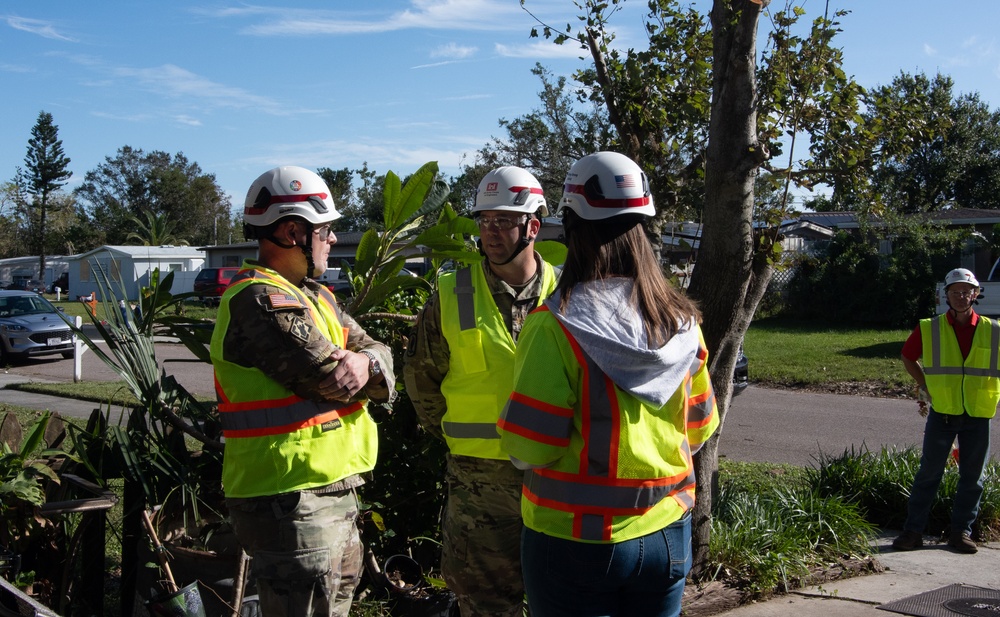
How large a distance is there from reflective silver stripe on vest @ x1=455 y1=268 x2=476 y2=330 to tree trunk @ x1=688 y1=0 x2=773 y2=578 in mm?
1790

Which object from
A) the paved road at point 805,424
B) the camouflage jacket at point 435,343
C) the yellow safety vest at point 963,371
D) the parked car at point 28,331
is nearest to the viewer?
the camouflage jacket at point 435,343

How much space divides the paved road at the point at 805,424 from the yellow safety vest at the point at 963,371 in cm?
149

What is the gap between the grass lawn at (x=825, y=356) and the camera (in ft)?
50.4

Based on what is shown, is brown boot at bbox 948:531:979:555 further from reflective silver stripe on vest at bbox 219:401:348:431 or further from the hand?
reflective silver stripe on vest at bbox 219:401:348:431

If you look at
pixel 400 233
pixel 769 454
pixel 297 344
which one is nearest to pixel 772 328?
pixel 769 454

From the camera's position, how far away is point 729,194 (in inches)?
191

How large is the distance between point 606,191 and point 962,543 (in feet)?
16.9

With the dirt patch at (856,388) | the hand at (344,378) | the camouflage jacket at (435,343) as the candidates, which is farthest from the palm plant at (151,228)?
the dirt patch at (856,388)

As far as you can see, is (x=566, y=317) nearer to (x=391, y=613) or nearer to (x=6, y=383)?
(x=391, y=613)

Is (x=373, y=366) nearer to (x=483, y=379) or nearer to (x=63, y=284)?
(x=483, y=379)

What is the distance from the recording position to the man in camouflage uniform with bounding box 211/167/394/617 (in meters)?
2.92

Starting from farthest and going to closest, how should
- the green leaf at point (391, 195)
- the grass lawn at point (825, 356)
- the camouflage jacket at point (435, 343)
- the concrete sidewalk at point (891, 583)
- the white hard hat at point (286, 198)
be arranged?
the grass lawn at point (825, 356) → the concrete sidewalk at point (891, 583) → the green leaf at point (391, 195) → the camouflage jacket at point (435, 343) → the white hard hat at point (286, 198)

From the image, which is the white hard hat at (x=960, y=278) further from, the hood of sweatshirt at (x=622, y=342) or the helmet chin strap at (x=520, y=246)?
the hood of sweatshirt at (x=622, y=342)

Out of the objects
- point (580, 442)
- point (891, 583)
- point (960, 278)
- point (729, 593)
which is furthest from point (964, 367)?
point (580, 442)
